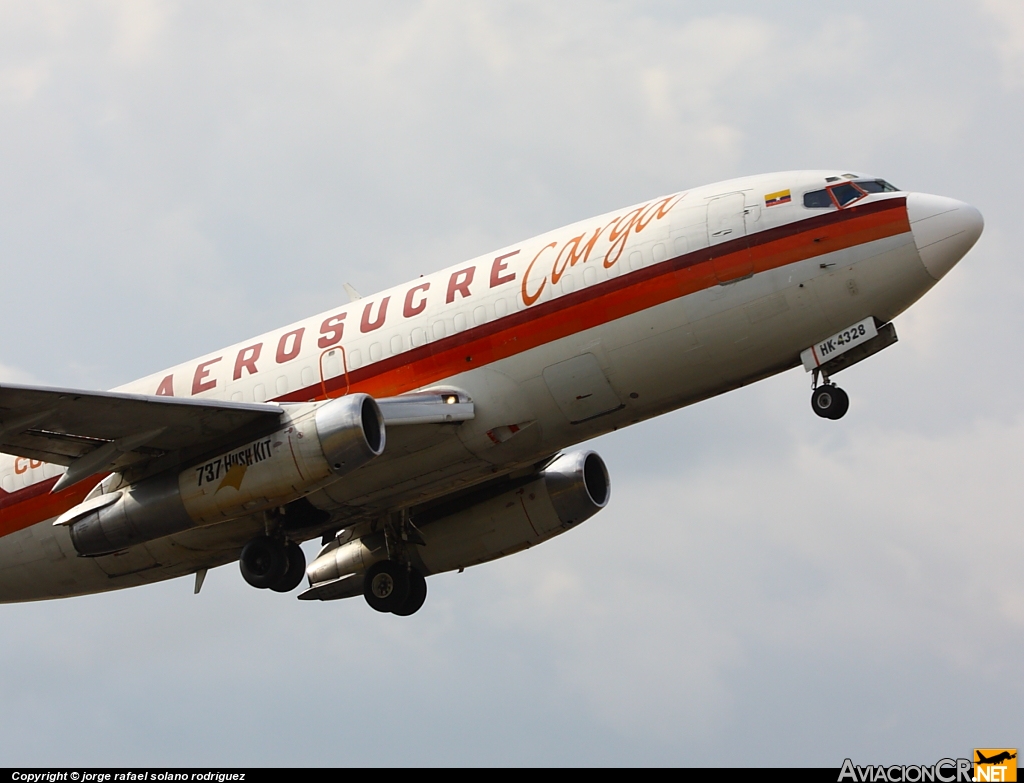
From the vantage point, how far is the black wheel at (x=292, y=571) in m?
35.2

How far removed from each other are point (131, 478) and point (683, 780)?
42.9 feet

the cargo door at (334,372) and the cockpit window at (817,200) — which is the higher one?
the cockpit window at (817,200)

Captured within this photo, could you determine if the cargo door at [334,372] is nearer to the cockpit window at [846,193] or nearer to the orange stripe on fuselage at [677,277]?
the orange stripe on fuselage at [677,277]

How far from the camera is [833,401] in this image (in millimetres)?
33094

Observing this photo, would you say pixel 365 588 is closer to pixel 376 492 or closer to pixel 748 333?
pixel 376 492

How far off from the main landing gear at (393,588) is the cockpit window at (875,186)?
14.6 meters

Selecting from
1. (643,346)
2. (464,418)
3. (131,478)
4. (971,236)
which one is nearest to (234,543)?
(131,478)

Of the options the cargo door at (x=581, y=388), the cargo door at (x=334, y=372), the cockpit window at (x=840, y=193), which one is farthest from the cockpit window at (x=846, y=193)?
the cargo door at (x=334, y=372)

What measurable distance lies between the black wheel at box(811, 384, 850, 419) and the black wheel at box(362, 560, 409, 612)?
39.2 ft

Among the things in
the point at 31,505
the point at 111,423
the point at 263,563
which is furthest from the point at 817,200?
the point at 31,505

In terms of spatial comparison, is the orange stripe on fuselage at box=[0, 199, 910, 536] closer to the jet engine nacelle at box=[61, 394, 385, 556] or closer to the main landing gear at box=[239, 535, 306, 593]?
the jet engine nacelle at box=[61, 394, 385, 556]

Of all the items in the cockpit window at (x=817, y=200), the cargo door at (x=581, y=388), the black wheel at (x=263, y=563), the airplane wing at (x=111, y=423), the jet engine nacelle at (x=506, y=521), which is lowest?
the black wheel at (x=263, y=563)

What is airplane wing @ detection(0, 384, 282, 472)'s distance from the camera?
103 feet

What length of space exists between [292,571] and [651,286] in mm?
9983
